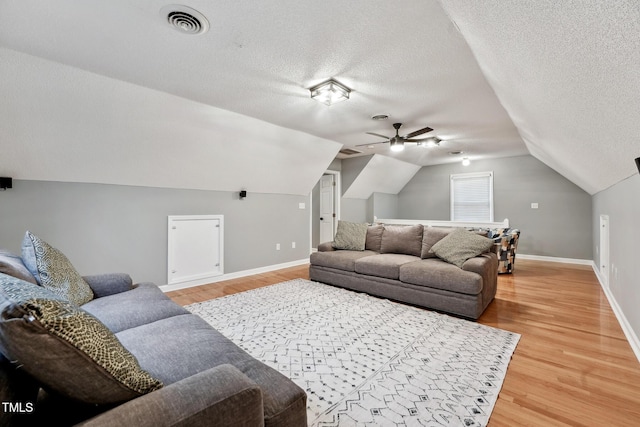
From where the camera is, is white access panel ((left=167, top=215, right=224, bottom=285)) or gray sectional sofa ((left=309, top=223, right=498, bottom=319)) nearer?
gray sectional sofa ((left=309, top=223, right=498, bottom=319))

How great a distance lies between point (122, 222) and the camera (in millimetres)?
3582

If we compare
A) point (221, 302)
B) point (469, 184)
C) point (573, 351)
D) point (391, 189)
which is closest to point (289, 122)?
point (221, 302)

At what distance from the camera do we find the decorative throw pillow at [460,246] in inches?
129

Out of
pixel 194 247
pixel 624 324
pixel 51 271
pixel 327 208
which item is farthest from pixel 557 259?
pixel 51 271

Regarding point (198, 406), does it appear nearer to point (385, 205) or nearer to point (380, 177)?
point (380, 177)

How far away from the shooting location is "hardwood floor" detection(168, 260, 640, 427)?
159cm

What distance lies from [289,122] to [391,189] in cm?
473

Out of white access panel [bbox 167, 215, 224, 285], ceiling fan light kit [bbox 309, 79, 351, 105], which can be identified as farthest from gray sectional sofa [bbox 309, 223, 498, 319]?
ceiling fan light kit [bbox 309, 79, 351, 105]

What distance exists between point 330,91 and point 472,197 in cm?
567

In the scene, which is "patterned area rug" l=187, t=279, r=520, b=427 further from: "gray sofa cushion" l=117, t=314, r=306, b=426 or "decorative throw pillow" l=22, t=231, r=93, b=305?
"decorative throw pillow" l=22, t=231, r=93, b=305

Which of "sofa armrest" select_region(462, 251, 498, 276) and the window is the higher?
the window

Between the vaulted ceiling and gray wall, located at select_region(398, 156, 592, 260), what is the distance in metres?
2.71

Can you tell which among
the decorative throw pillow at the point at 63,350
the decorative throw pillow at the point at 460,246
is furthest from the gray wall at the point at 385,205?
the decorative throw pillow at the point at 63,350

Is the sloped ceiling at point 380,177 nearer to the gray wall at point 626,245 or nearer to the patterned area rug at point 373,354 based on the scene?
the patterned area rug at point 373,354
